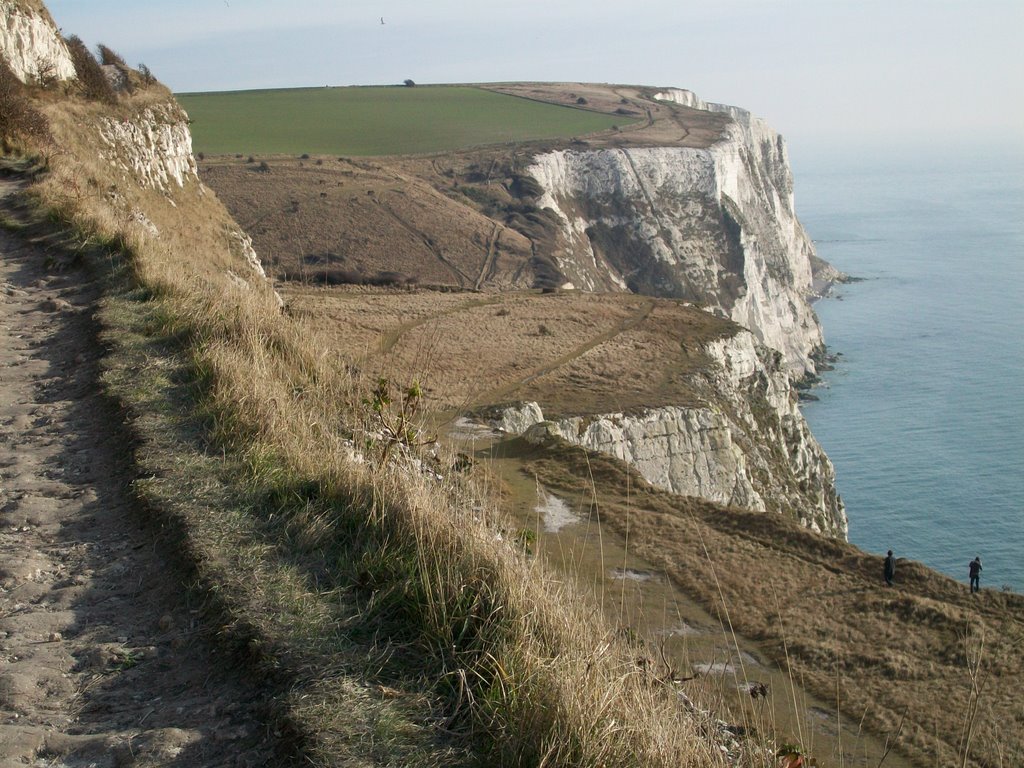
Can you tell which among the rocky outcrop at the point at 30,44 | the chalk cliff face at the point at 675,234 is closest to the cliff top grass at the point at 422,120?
the chalk cliff face at the point at 675,234

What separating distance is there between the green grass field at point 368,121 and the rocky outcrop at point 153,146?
142 feet

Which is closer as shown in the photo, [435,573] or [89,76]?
[435,573]

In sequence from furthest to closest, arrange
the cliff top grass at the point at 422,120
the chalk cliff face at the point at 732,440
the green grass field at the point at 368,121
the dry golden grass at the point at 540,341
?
the cliff top grass at the point at 422,120 → the green grass field at the point at 368,121 → the dry golden grass at the point at 540,341 → the chalk cliff face at the point at 732,440

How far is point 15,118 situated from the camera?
21.3 meters

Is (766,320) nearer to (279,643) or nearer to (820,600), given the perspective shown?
(820,600)

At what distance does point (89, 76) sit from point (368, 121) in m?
79.1

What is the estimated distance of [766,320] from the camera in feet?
282

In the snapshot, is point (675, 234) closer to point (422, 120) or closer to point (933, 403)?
point (933, 403)

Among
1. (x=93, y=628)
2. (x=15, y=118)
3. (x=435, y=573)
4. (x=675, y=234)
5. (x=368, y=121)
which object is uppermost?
(x=368, y=121)

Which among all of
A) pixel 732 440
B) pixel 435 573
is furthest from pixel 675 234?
pixel 435 573

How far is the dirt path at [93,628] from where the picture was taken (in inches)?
161

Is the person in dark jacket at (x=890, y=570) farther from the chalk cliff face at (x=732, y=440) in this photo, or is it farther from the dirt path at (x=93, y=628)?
the dirt path at (x=93, y=628)

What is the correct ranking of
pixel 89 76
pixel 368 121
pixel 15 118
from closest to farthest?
pixel 15 118 → pixel 89 76 → pixel 368 121

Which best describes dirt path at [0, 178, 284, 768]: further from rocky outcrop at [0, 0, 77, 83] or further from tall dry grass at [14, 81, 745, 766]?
rocky outcrop at [0, 0, 77, 83]
